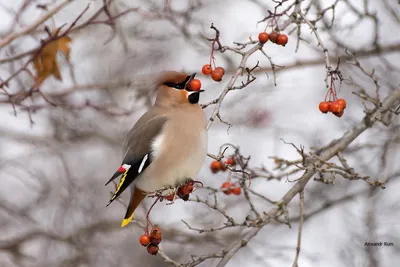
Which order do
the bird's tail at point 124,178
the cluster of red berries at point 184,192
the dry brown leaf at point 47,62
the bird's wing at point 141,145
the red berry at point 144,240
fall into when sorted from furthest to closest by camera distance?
the dry brown leaf at point 47,62, the bird's wing at point 141,145, the bird's tail at point 124,178, the cluster of red berries at point 184,192, the red berry at point 144,240

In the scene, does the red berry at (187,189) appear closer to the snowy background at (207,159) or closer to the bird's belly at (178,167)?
the bird's belly at (178,167)

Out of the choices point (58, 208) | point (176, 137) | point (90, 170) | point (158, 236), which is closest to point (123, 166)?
point (176, 137)

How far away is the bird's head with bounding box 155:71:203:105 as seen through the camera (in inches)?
145

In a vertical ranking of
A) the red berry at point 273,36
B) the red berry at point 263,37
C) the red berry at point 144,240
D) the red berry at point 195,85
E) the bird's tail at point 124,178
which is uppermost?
the red berry at point 195,85

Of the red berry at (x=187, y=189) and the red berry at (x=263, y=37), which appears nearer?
the red berry at (x=263, y=37)

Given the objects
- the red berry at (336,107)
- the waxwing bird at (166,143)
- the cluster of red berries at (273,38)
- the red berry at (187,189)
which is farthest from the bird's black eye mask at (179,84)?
the red berry at (336,107)

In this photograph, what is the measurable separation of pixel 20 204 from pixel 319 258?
350 cm

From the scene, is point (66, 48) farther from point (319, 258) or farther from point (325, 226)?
point (325, 226)

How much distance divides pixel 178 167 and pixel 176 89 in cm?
45

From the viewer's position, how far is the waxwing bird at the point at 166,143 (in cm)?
352

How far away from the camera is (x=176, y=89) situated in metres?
3.71

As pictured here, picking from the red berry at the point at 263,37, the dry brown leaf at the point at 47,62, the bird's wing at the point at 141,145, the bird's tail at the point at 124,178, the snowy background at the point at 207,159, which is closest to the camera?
the red berry at the point at 263,37

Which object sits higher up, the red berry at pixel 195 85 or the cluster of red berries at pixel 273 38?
the red berry at pixel 195 85

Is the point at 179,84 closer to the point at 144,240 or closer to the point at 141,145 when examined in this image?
the point at 141,145
